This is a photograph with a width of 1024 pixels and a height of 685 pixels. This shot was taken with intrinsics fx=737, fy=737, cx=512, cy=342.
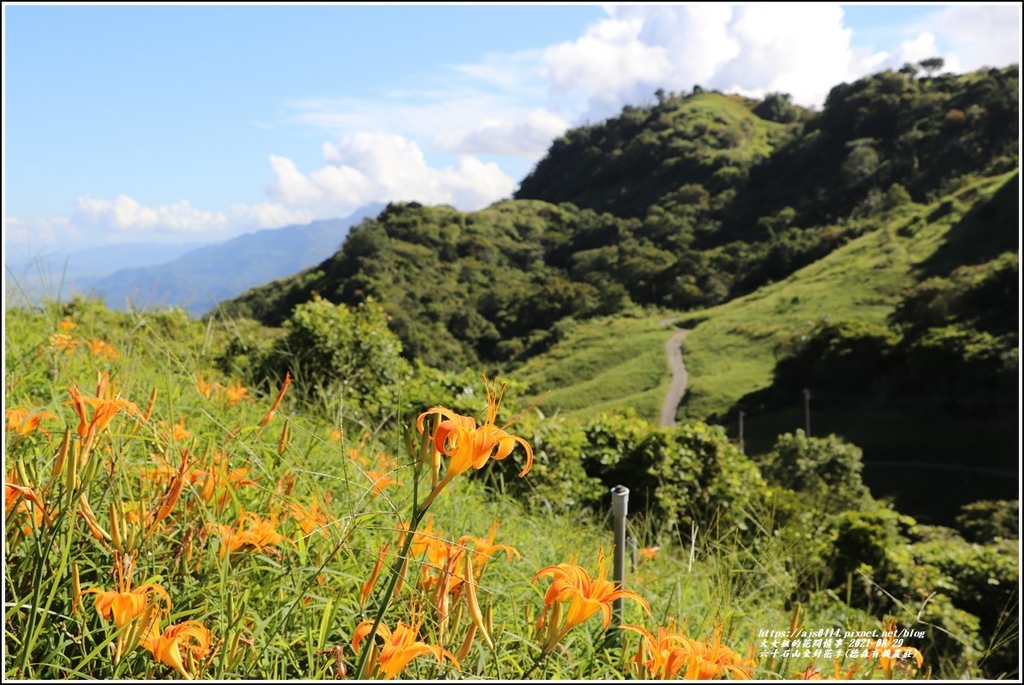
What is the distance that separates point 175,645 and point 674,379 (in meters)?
24.3

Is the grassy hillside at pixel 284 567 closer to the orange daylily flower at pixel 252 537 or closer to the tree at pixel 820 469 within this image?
the orange daylily flower at pixel 252 537

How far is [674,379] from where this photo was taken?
24547 mm

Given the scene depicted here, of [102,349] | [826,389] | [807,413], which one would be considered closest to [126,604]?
[102,349]

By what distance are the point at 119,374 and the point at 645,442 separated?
351 cm

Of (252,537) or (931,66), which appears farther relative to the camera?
(931,66)

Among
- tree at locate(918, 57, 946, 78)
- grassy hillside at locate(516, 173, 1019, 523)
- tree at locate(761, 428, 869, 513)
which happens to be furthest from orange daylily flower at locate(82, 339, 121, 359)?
tree at locate(918, 57, 946, 78)

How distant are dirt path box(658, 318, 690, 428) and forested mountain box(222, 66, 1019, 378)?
709 centimetres

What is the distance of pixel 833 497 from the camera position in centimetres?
1120

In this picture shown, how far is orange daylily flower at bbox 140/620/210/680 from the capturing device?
40.6 inches

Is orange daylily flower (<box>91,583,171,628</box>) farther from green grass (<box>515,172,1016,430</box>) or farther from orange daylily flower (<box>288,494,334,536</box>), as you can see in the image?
green grass (<box>515,172,1016,430</box>)

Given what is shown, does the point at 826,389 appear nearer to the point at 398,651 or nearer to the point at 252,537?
the point at 252,537

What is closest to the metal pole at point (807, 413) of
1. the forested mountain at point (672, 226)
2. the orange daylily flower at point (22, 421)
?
the forested mountain at point (672, 226)

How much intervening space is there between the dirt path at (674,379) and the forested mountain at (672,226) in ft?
23.3

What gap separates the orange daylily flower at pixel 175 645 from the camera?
1.03 meters
